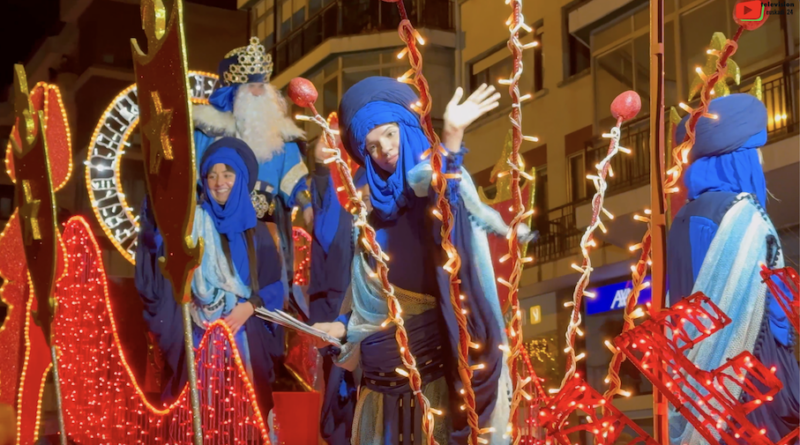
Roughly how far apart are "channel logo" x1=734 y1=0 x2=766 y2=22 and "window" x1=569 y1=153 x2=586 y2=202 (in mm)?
4031

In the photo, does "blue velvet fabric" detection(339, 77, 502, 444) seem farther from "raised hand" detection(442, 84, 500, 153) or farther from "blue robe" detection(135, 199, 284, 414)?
"blue robe" detection(135, 199, 284, 414)

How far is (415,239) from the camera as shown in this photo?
275cm

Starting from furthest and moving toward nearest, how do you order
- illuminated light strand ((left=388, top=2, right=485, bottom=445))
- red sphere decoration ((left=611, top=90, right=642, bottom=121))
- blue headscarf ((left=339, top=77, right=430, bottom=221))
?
1. blue headscarf ((left=339, top=77, right=430, bottom=221))
2. red sphere decoration ((left=611, top=90, right=642, bottom=121))
3. illuminated light strand ((left=388, top=2, right=485, bottom=445))

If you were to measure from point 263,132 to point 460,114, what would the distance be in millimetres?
2263

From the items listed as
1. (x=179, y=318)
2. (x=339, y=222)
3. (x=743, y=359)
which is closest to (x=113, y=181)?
(x=179, y=318)

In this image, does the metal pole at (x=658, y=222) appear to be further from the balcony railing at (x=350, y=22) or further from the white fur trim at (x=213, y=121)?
the balcony railing at (x=350, y=22)

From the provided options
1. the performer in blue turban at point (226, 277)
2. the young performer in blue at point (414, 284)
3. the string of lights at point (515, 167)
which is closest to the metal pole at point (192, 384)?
the young performer in blue at point (414, 284)

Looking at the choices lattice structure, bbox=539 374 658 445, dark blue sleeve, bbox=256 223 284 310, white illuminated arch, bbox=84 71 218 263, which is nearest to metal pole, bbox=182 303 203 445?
lattice structure, bbox=539 374 658 445

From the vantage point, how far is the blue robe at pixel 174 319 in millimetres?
4328

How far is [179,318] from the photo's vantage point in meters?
4.41

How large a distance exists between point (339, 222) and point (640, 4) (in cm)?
256

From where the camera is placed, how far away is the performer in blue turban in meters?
4.27

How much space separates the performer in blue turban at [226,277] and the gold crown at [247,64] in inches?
17.8

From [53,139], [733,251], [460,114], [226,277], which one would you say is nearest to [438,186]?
[460,114]
